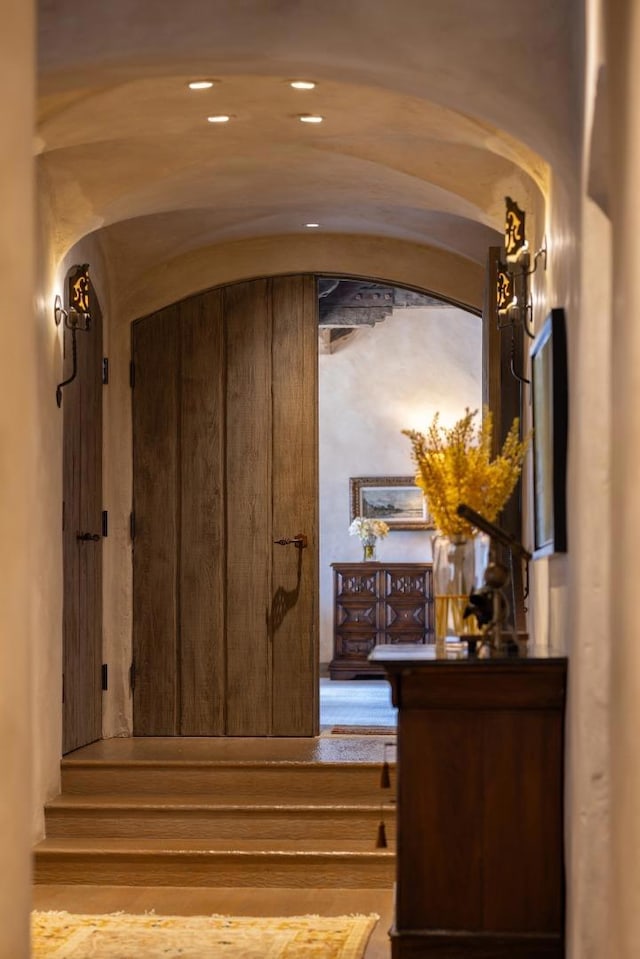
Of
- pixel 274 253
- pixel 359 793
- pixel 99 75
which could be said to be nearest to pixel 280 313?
pixel 274 253

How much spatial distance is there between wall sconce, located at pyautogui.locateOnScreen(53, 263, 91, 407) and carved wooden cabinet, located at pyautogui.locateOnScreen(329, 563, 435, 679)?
5659 millimetres

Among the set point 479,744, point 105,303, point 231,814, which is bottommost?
point 231,814

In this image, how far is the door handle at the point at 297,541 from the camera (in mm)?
7254

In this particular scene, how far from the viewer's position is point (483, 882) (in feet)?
13.3

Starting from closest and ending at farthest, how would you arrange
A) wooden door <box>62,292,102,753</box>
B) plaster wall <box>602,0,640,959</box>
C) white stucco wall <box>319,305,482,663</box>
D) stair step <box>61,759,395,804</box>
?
plaster wall <box>602,0,640,959</box> → stair step <box>61,759,395,804</box> → wooden door <box>62,292,102,753</box> → white stucco wall <box>319,305,482,663</box>

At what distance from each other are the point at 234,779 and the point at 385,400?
7017mm

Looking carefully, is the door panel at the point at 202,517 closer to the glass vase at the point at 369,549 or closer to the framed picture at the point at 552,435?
the framed picture at the point at 552,435

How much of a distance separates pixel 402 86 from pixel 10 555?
8.16ft

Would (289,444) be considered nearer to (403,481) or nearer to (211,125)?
(211,125)

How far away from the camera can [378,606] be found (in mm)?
11719

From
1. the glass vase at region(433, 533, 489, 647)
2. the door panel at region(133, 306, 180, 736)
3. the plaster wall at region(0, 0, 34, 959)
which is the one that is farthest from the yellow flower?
the door panel at region(133, 306, 180, 736)

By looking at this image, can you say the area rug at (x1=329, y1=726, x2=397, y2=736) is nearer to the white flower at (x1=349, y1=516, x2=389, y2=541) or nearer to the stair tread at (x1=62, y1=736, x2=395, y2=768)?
the stair tread at (x1=62, y1=736, x2=395, y2=768)

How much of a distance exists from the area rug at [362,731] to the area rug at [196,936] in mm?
2184

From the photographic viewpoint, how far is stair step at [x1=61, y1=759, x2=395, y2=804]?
6055 mm
